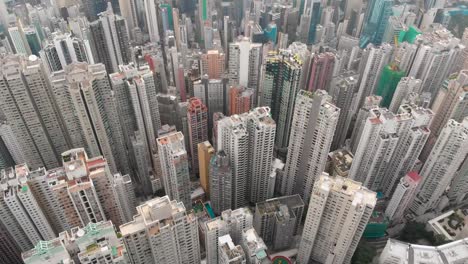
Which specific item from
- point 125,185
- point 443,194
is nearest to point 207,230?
point 125,185

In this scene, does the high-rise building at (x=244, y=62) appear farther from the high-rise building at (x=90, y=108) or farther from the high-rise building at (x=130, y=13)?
the high-rise building at (x=130, y=13)

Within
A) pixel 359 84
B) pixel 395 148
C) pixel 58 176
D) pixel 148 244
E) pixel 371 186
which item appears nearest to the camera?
pixel 148 244

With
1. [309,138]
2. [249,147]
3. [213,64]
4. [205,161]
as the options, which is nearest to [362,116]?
[309,138]

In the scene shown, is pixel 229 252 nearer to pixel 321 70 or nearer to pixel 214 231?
pixel 214 231

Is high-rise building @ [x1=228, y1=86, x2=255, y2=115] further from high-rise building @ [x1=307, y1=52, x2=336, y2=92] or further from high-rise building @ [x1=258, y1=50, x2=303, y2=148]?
high-rise building @ [x1=307, y1=52, x2=336, y2=92]

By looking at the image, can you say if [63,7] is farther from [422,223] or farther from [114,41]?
[422,223]

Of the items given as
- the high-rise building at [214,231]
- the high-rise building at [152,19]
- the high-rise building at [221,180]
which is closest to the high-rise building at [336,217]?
the high-rise building at [214,231]
